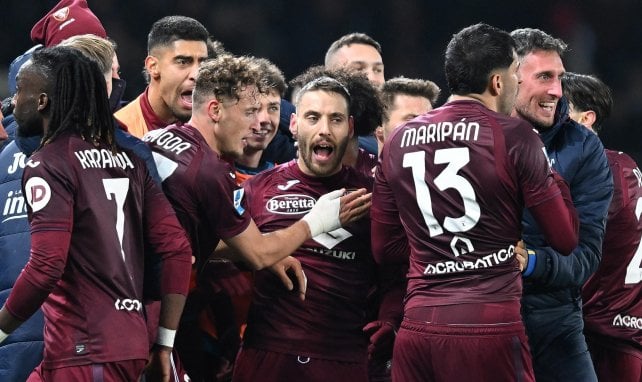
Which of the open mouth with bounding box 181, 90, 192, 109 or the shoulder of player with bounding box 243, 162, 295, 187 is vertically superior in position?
the open mouth with bounding box 181, 90, 192, 109

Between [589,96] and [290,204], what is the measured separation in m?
2.03

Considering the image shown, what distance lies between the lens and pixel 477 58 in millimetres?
4316

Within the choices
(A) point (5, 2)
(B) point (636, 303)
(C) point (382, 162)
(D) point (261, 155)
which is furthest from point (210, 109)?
(A) point (5, 2)

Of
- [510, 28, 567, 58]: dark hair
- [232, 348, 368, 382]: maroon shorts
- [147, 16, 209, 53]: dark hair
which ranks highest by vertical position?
[510, 28, 567, 58]: dark hair

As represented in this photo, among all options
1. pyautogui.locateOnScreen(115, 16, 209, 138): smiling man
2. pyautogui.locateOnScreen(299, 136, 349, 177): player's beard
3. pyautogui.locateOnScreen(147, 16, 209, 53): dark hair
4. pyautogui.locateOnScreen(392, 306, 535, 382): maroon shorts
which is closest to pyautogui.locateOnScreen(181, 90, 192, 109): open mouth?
pyautogui.locateOnScreen(115, 16, 209, 138): smiling man

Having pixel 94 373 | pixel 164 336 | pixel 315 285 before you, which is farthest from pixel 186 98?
pixel 94 373

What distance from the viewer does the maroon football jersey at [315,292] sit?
4902 millimetres

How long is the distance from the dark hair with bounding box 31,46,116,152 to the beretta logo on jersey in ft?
4.13

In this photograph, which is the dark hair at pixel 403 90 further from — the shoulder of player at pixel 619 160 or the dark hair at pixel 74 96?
the dark hair at pixel 74 96

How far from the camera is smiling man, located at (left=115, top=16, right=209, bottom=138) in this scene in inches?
234

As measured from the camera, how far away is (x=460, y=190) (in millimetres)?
4156

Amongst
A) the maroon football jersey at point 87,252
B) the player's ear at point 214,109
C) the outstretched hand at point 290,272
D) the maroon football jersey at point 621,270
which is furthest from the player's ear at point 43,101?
the maroon football jersey at point 621,270

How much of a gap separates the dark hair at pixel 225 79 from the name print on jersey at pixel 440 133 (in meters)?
0.76

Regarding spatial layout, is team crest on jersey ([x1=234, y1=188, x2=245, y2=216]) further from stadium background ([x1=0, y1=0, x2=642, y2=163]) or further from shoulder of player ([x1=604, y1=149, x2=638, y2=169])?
stadium background ([x1=0, y1=0, x2=642, y2=163])
